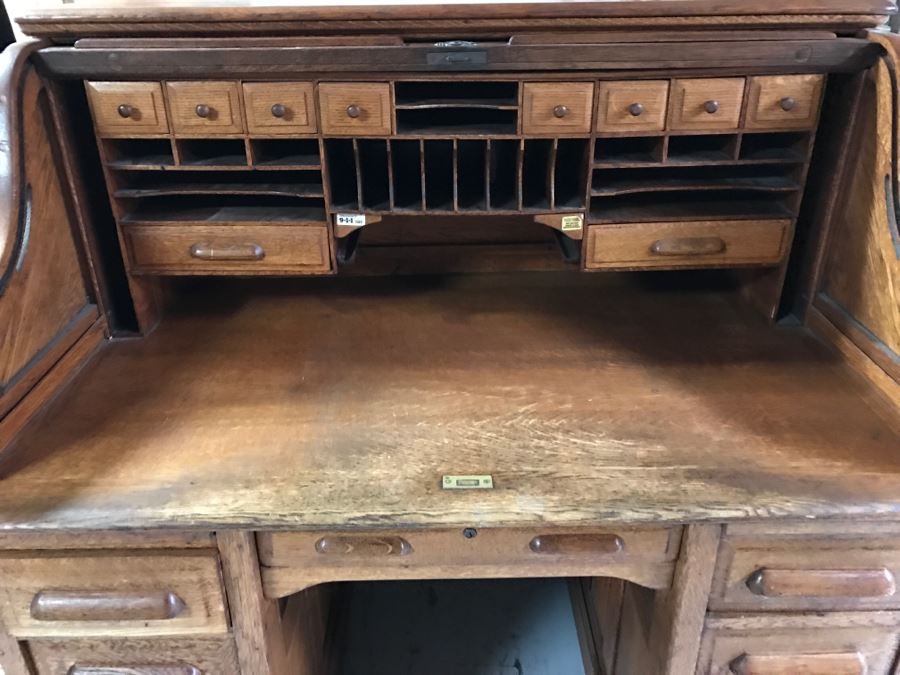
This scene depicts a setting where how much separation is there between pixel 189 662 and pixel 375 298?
0.72 m

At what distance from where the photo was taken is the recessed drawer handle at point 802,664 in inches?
40.8

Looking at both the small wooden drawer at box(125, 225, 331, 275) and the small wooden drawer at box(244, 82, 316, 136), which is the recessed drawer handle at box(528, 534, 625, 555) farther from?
the small wooden drawer at box(244, 82, 316, 136)

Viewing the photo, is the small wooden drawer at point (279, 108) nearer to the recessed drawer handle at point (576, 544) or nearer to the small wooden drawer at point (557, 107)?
the small wooden drawer at point (557, 107)

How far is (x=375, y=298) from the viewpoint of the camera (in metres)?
1.45

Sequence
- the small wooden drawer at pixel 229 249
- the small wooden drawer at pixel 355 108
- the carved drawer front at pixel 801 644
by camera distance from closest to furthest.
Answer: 1. the carved drawer front at pixel 801 644
2. the small wooden drawer at pixel 355 108
3. the small wooden drawer at pixel 229 249

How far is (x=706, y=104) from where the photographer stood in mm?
1142

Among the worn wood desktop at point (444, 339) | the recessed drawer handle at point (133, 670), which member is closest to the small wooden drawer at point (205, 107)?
the worn wood desktop at point (444, 339)

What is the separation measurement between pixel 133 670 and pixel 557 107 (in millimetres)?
1047

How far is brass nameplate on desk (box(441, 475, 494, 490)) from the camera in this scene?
0.93m

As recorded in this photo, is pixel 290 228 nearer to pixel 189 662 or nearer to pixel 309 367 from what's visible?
pixel 309 367

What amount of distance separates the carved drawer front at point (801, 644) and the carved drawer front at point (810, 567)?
0.15 feet

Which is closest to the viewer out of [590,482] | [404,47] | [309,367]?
[590,482]

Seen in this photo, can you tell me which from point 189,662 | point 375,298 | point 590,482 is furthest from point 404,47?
point 189,662

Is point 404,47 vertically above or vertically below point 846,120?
above
